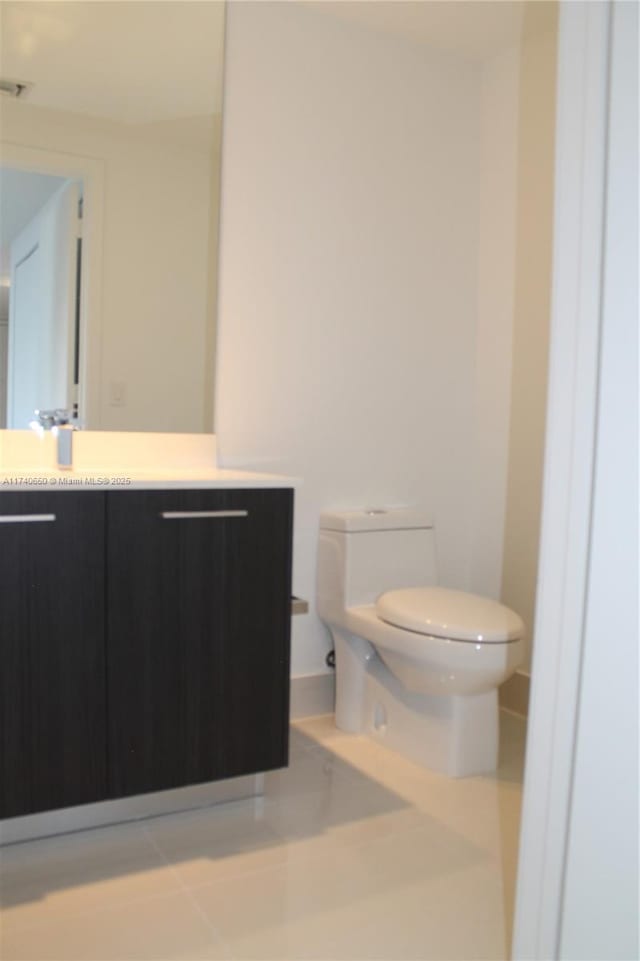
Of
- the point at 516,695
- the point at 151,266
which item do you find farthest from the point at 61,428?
the point at 516,695

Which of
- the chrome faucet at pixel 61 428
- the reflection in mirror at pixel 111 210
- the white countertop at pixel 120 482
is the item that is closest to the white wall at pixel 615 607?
the white countertop at pixel 120 482

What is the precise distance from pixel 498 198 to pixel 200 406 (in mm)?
1364

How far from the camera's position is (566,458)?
793 millimetres

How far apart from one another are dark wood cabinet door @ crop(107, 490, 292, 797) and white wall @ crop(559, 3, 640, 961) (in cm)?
125

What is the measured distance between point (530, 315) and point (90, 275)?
1462 mm

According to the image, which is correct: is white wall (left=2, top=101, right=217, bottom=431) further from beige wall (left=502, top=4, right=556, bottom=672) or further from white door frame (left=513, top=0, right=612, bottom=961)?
white door frame (left=513, top=0, right=612, bottom=961)

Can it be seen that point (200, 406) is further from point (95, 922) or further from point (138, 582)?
point (95, 922)

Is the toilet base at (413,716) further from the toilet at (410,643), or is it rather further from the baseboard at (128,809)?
the baseboard at (128,809)

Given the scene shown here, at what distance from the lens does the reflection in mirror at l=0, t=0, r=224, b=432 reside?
2168 millimetres

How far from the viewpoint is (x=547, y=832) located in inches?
31.6

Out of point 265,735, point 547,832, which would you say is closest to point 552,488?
point 547,832

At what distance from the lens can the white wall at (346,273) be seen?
2.51 m

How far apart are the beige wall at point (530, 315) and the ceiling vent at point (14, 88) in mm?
1603

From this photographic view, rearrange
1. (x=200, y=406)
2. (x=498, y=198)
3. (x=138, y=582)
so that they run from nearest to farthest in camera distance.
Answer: (x=138, y=582), (x=200, y=406), (x=498, y=198)
